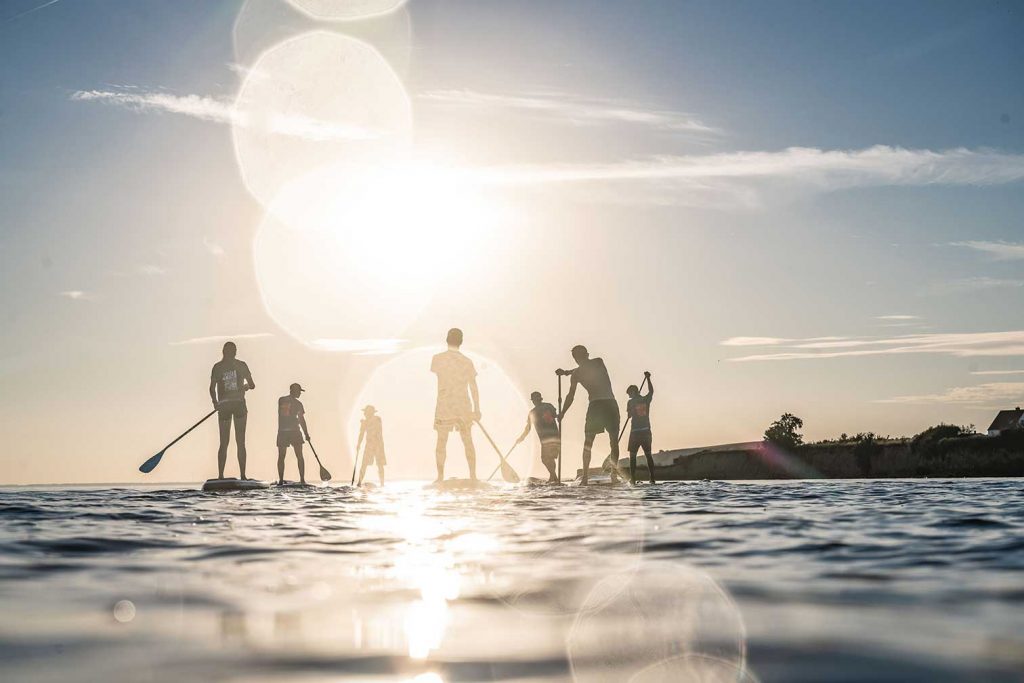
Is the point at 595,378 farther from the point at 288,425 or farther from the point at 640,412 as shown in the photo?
the point at 288,425

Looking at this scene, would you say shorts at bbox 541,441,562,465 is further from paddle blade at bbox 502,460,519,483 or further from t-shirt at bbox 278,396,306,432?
Answer: t-shirt at bbox 278,396,306,432

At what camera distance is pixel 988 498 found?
10.5m

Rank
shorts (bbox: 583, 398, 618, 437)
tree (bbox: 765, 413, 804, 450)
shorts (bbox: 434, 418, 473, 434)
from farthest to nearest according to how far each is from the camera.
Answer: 1. tree (bbox: 765, 413, 804, 450)
2. shorts (bbox: 583, 398, 618, 437)
3. shorts (bbox: 434, 418, 473, 434)

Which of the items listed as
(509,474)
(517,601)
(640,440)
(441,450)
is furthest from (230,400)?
(517,601)

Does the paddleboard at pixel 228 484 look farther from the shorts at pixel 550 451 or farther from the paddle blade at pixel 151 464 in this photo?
the shorts at pixel 550 451

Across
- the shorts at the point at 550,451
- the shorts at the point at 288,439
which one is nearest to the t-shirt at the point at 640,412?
the shorts at the point at 550,451

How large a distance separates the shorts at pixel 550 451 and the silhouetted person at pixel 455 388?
576cm

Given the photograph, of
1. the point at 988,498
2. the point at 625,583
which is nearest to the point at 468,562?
the point at 625,583

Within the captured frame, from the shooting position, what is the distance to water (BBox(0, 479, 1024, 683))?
8.47 feet

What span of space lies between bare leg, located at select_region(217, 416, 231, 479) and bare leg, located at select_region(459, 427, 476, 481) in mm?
4654

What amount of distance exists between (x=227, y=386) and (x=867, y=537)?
44.6 ft

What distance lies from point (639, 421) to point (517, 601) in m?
16.0

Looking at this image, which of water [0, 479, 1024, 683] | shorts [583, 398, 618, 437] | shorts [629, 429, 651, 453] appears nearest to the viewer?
water [0, 479, 1024, 683]

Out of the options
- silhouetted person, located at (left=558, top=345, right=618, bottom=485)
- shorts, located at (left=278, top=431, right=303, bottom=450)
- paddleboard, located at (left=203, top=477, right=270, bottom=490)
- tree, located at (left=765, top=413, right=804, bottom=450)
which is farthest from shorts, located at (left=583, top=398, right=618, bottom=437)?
tree, located at (left=765, top=413, right=804, bottom=450)
